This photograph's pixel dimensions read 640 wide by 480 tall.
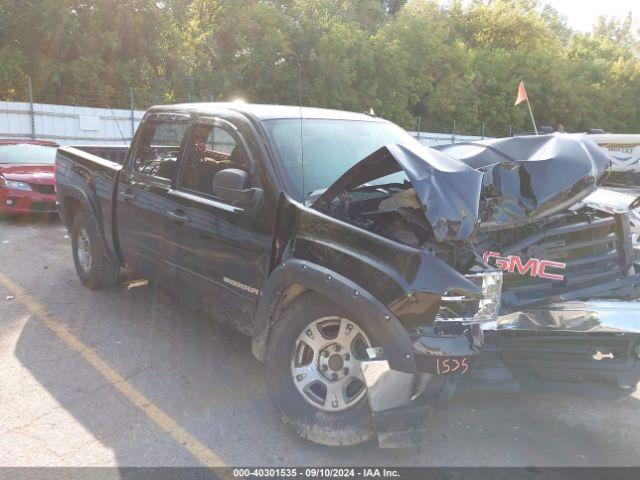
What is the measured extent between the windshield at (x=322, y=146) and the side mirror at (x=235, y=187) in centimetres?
26

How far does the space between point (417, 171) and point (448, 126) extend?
30821 millimetres

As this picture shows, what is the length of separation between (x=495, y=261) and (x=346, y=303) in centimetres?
106

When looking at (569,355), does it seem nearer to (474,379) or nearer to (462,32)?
(474,379)

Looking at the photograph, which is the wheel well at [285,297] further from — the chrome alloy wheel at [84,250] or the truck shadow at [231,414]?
the chrome alloy wheel at [84,250]

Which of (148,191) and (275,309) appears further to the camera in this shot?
(148,191)

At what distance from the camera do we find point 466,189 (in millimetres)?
2883

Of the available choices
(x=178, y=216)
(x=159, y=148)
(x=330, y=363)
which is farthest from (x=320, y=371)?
(x=159, y=148)

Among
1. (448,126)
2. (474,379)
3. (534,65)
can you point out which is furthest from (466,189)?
(534,65)

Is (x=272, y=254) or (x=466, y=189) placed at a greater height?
(x=466, y=189)

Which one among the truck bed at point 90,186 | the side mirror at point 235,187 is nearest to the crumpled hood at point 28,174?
the truck bed at point 90,186

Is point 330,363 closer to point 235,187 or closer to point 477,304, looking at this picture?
point 477,304

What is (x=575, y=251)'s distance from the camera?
3738 millimetres

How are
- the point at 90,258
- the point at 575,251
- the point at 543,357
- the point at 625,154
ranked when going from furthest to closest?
the point at 625,154
the point at 90,258
the point at 575,251
the point at 543,357

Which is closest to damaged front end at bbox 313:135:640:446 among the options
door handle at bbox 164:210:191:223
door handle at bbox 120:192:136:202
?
door handle at bbox 164:210:191:223
